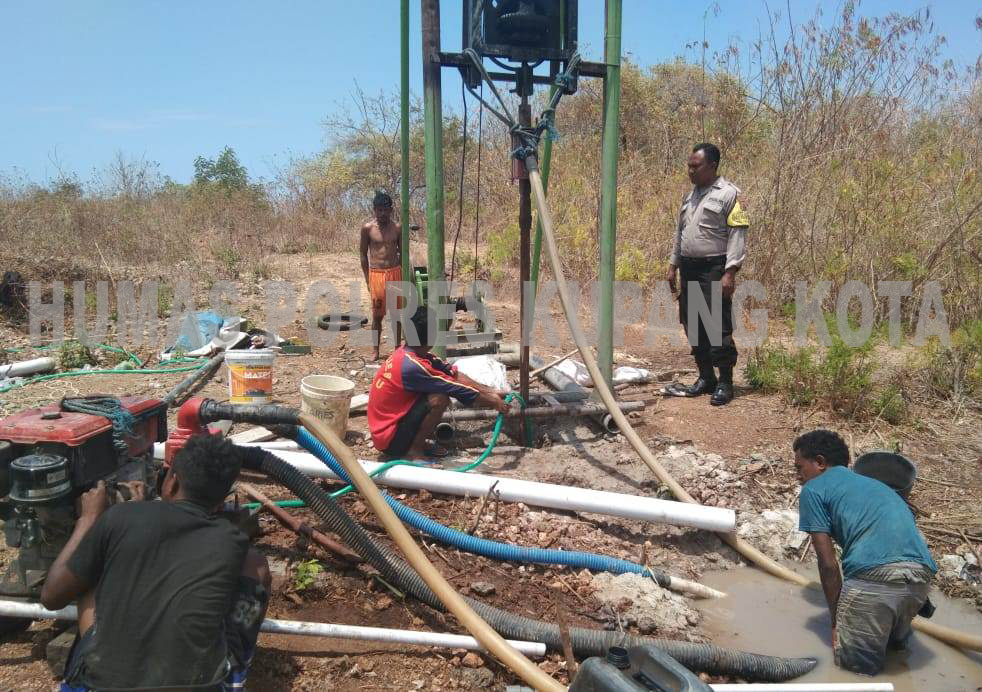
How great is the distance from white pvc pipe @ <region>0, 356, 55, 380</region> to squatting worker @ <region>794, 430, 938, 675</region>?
6704mm

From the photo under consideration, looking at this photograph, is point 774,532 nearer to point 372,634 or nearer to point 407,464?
point 407,464

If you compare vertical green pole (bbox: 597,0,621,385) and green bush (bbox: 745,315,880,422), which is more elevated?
vertical green pole (bbox: 597,0,621,385)

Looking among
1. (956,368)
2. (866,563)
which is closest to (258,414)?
(866,563)

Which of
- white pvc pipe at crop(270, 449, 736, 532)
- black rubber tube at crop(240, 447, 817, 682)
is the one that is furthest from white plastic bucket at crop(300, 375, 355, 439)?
black rubber tube at crop(240, 447, 817, 682)

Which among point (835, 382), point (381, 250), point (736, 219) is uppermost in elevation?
point (736, 219)

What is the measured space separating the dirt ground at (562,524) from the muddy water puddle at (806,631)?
0.13 meters

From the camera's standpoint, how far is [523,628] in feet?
9.09

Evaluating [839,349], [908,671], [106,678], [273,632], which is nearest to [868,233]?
[839,349]

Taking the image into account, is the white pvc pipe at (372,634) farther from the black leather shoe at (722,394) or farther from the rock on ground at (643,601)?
the black leather shoe at (722,394)

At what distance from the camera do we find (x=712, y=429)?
16.5 ft

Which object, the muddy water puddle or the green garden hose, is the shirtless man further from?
the muddy water puddle

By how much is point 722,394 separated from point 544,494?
90.1 inches

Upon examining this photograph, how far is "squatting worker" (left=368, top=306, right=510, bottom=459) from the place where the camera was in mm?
4160

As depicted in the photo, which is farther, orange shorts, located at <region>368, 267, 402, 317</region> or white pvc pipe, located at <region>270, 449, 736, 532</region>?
orange shorts, located at <region>368, 267, 402, 317</region>
